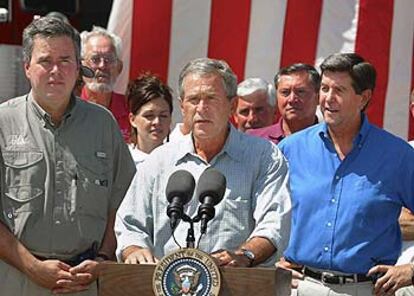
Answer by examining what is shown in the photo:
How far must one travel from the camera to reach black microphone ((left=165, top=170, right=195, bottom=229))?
4500 millimetres

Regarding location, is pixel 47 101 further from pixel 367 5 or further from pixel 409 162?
pixel 367 5

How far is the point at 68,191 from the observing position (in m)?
5.31

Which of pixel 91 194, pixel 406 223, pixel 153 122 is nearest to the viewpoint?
pixel 91 194

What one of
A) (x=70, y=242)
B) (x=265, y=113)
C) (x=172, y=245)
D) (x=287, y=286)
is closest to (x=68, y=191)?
(x=70, y=242)

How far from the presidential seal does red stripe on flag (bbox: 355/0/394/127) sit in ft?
14.3

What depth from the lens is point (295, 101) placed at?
7305mm

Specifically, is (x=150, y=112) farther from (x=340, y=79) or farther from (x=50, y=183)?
(x=50, y=183)

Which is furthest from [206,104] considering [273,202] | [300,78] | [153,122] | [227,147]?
[300,78]

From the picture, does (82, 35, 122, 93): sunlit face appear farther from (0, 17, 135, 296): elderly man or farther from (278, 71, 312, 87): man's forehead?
(0, 17, 135, 296): elderly man

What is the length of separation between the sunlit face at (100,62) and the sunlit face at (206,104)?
255cm

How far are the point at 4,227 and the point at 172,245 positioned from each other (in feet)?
2.43

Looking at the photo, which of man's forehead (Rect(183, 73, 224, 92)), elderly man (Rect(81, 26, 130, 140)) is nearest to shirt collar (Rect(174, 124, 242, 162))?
man's forehead (Rect(183, 73, 224, 92))

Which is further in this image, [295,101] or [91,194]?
[295,101]

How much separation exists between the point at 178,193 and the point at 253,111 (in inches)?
131
